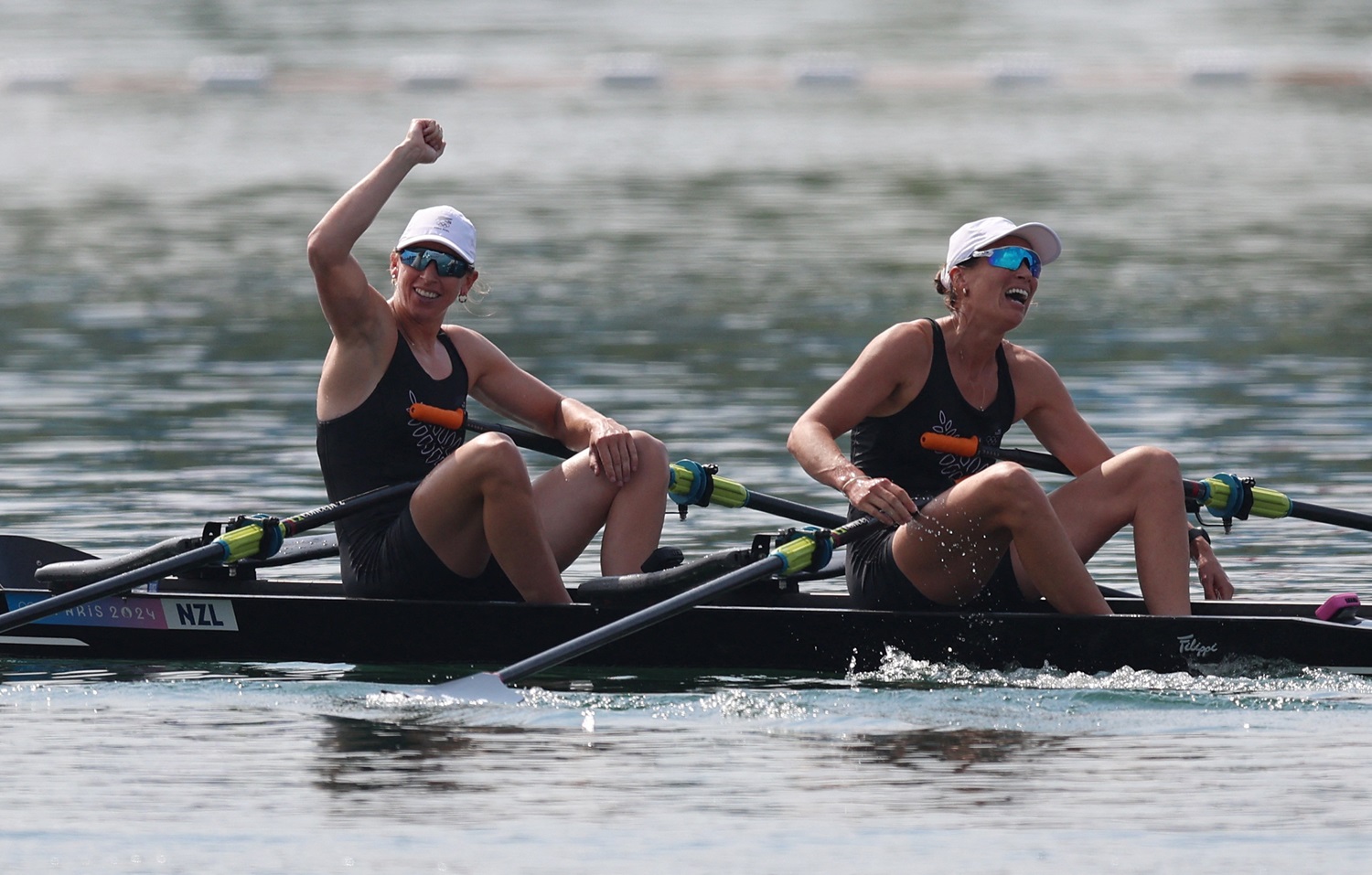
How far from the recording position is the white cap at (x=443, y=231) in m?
8.14

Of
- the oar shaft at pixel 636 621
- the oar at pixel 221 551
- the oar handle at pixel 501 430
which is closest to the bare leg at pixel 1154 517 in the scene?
the oar shaft at pixel 636 621

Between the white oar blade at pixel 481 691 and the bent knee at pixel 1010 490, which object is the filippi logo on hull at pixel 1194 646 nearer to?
the bent knee at pixel 1010 490

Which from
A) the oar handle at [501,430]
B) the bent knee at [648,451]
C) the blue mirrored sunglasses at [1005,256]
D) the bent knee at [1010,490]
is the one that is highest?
the blue mirrored sunglasses at [1005,256]

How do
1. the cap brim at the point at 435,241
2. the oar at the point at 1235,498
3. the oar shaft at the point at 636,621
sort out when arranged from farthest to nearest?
the oar at the point at 1235,498, the cap brim at the point at 435,241, the oar shaft at the point at 636,621

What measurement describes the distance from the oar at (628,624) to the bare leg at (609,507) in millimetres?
578

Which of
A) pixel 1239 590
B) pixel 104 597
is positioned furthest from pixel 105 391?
pixel 1239 590

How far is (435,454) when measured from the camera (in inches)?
331

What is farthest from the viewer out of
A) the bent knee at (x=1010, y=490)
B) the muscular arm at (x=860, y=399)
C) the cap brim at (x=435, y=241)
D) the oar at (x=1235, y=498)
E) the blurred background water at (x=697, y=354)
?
the oar at (x=1235, y=498)

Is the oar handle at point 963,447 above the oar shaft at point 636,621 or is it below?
above

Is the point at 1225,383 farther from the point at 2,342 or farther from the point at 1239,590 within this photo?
the point at 2,342

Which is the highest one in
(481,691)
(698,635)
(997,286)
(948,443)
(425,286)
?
(425,286)

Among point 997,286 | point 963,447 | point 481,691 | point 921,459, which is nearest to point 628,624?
point 481,691

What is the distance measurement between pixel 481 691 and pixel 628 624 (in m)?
0.51

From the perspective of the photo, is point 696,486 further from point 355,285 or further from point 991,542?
point 355,285
